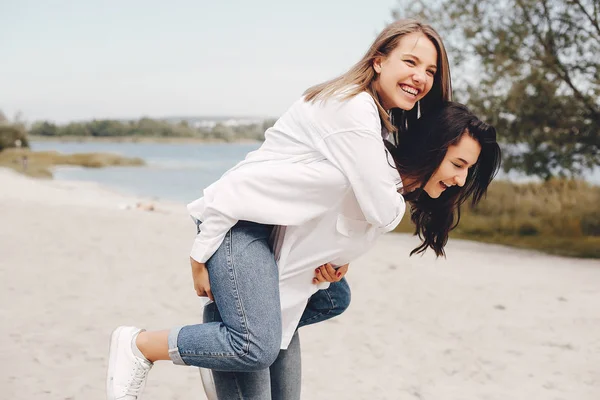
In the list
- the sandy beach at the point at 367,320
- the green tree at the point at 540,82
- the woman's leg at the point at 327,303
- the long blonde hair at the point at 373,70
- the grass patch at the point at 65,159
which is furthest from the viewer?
the grass patch at the point at 65,159

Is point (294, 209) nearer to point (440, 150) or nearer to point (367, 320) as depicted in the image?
point (440, 150)

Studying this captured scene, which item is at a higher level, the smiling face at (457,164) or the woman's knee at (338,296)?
the smiling face at (457,164)

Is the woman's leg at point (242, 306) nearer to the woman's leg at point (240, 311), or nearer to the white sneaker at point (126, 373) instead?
the woman's leg at point (240, 311)

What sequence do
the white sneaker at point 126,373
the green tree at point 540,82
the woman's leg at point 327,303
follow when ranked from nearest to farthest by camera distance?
1. the white sneaker at point 126,373
2. the woman's leg at point 327,303
3. the green tree at point 540,82

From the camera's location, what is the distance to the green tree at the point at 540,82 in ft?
21.6

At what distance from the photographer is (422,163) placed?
1.79m

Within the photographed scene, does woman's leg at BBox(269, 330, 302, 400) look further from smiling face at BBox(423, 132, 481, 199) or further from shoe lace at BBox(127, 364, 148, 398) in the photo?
smiling face at BBox(423, 132, 481, 199)

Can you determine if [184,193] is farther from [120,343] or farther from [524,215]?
[120,343]

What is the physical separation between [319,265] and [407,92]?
1.76 feet

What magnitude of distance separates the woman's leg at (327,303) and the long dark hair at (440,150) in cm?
39

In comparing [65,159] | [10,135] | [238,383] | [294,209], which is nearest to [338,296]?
[238,383]

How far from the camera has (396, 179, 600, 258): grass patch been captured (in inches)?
287

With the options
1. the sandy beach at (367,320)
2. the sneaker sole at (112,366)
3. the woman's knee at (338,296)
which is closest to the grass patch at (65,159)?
the sandy beach at (367,320)

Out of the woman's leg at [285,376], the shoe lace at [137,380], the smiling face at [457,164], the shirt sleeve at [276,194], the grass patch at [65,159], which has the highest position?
the smiling face at [457,164]
